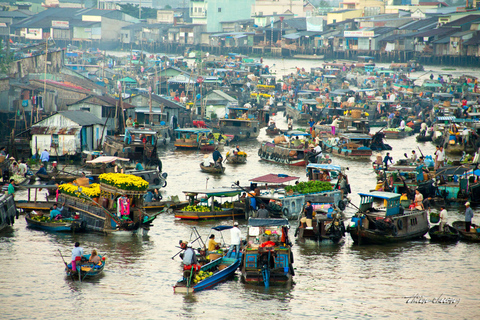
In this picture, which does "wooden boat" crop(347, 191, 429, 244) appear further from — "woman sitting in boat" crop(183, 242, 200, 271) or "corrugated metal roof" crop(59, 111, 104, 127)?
"corrugated metal roof" crop(59, 111, 104, 127)

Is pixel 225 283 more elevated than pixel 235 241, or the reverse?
pixel 235 241

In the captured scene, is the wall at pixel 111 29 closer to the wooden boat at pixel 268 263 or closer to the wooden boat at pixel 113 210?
the wooden boat at pixel 113 210

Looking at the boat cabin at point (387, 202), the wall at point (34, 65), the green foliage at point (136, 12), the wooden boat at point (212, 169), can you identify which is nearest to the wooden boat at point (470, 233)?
the boat cabin at point (387, 202)

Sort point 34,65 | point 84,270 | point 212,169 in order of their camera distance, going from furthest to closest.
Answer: point 34,65
point 212,169
point 84,270

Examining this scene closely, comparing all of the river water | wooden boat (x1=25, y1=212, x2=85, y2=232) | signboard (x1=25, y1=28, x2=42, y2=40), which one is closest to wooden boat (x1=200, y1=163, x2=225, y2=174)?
the river water

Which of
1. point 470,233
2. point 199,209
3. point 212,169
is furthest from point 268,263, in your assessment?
point 212,169

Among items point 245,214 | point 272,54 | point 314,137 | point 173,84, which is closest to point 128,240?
point 245,214

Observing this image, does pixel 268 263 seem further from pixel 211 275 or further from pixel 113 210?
pixel 113 210

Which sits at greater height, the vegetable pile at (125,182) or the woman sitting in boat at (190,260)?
the vegetable pile at (125,182)
